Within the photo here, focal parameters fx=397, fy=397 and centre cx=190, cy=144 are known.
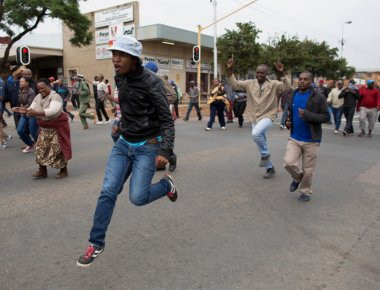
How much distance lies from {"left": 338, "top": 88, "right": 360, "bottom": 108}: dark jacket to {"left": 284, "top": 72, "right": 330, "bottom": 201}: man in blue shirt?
8146 millimetres

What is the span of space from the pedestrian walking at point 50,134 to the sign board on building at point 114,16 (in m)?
24.3

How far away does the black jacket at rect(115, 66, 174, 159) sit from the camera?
3166 mm

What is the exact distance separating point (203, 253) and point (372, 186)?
3.84m

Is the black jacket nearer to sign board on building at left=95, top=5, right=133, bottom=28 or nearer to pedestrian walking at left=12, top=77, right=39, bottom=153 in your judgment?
pedestrian walking at left=12, top=77, right=39, bottom=153

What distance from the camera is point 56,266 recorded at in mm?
3199

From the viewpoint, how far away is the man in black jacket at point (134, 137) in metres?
3.10

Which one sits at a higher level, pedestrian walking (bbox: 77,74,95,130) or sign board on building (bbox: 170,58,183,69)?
sign board on building (bbox: 170,58,183,69)

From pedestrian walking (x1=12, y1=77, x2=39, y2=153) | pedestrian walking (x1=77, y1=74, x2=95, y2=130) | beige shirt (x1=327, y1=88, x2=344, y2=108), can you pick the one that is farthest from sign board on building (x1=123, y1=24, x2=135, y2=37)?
pedestrian walking (x1=12, y1=77, x2=39, y2=153)

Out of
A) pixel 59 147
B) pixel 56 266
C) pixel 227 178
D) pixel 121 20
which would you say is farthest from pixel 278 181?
pixel 121 20

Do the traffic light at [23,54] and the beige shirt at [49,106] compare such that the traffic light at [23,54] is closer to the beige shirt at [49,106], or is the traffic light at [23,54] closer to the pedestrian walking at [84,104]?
the pedestrian walking at [84,104]

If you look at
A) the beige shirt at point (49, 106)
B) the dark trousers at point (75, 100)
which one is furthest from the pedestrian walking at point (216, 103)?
the dark trousers at point (75, 100)

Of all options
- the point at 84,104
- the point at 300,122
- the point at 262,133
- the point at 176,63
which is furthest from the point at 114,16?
the point at 300,122

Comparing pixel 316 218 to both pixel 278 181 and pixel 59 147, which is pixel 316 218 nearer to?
pixel 278 181

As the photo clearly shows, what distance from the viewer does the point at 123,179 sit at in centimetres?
329
